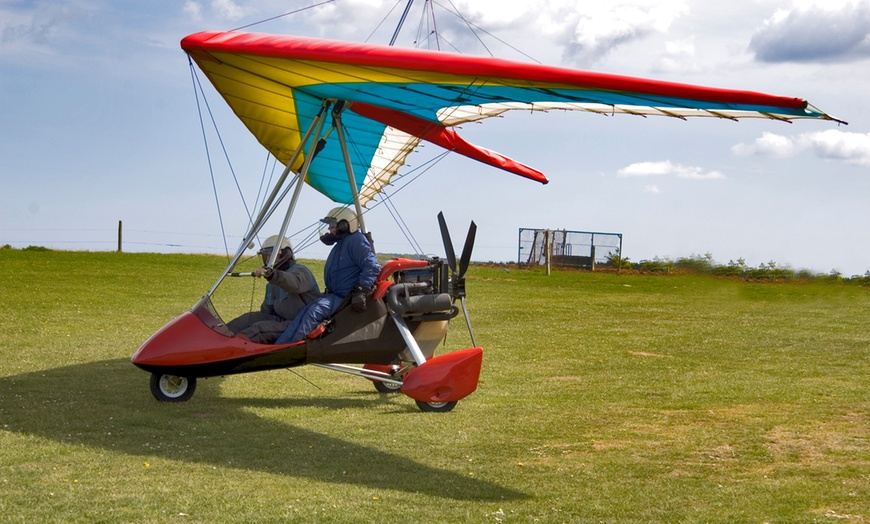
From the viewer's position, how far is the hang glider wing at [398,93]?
7.13 metres

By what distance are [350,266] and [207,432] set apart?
225 cm

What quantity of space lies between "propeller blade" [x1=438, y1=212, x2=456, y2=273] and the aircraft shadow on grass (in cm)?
155

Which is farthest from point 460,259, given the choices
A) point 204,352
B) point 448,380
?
point 204,352

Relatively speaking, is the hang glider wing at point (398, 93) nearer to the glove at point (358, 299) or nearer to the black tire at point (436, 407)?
the glove at point (358, 299)

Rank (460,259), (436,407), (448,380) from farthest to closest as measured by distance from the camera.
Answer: (460,259), (436,407), (448,380)

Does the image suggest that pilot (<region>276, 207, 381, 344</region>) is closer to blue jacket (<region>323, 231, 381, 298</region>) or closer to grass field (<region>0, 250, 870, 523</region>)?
blue jacket (<region>323, 231, 381, 298</region>)

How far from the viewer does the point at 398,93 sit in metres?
8.80

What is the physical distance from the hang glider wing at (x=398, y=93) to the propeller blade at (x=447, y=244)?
100cm

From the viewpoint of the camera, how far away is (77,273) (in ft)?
77.4

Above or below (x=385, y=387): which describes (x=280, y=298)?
above

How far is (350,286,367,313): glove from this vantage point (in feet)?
30.6

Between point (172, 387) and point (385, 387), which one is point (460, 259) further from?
point (172, 387)

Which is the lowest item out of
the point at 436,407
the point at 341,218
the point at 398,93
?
the point at 436,407

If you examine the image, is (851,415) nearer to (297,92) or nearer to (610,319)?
(297,92)
